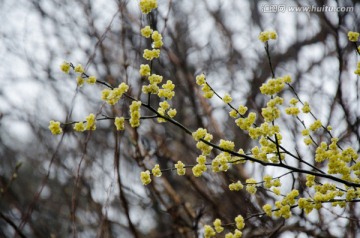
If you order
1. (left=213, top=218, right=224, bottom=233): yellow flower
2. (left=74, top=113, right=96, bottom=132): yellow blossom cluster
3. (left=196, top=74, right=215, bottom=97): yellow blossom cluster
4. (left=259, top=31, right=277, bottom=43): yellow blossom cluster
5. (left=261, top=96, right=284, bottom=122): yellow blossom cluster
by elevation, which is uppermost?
(left=259, top=31, right=277, bottom=43): yellow blossom cluster

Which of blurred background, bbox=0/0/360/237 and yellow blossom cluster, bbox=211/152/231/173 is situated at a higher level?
blurred background, bbox=0/0/360/237

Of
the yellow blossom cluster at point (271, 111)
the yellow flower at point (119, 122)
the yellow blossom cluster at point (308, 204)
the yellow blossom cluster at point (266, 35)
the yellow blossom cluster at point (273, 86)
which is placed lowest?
the yellow blossom cluster at point (308, 204)

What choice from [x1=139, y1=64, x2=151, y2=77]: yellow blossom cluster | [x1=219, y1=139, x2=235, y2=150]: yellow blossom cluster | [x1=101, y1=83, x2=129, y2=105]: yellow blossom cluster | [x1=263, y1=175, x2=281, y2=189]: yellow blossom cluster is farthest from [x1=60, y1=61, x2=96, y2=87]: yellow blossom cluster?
[x1=263, y1=175, x2=281, y2=189]: yellow blossom cluster

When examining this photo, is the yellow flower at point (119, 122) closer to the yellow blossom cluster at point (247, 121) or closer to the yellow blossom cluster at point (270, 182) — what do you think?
the yellow blossom cluster at point (247, 121)

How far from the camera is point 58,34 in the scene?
4.16m

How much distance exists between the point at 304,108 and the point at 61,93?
3.12 metres

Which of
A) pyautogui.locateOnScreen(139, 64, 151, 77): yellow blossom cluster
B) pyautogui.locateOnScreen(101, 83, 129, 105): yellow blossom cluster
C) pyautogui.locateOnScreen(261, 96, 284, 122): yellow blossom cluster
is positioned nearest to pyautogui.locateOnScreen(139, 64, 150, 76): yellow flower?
pyautogui.locateOnScreen(139, 64, 151, 77): yellow blossom cluster

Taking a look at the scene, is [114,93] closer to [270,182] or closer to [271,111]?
[271,111]

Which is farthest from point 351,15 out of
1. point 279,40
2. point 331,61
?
point 279,40

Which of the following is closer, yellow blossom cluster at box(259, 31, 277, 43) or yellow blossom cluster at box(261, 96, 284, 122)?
yellow blossom cluster at box(261, 96, 284, 122)

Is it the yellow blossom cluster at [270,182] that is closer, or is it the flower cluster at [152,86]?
the flower cluster at [152,86]

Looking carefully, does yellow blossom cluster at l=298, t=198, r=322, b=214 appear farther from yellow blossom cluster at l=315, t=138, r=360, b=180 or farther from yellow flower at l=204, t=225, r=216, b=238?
yellow flower at l=204, t=225, r=216, b=238

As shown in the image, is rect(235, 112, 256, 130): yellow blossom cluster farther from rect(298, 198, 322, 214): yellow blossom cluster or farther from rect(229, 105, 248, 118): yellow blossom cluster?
rect(298, 198, 322, 214): yellow blossom cluster

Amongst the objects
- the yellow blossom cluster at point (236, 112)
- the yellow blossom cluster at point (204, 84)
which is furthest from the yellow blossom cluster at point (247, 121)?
the yellow blossom cluster at point (204, 84)
